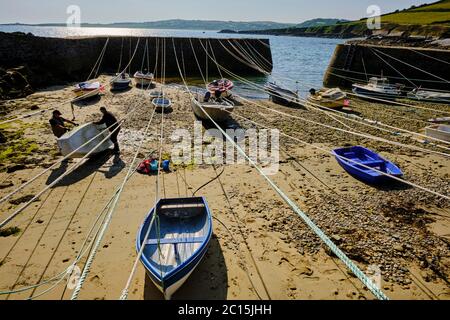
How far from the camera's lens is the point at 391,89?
23.9 metres

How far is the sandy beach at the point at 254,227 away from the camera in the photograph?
238 inches

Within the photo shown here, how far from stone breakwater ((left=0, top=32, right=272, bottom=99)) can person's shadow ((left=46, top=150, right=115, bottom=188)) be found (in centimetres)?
1303

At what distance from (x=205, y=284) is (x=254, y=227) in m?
2.35

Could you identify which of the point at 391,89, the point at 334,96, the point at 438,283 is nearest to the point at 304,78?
the point at 391,89

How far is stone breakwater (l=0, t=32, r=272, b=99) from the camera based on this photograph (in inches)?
910

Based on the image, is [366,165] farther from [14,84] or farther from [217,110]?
[14,84]

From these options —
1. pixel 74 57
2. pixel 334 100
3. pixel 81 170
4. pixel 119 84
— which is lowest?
pixel 81 170

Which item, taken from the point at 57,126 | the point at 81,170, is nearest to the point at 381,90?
the point at 81,170

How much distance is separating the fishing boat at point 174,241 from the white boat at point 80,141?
507 cm

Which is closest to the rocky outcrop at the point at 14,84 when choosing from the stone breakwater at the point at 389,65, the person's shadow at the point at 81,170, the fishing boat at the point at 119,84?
the fishing boat at the point at 119,84

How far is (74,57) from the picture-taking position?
30.0 m

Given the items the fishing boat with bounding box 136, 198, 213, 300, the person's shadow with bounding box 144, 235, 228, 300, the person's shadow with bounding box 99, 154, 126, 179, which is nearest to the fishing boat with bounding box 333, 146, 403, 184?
Result: the fishing boat with bounding box 136, 198, 213, 300

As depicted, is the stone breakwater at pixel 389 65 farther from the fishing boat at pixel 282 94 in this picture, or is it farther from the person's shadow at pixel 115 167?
the person's shadow at pixel 115 167
